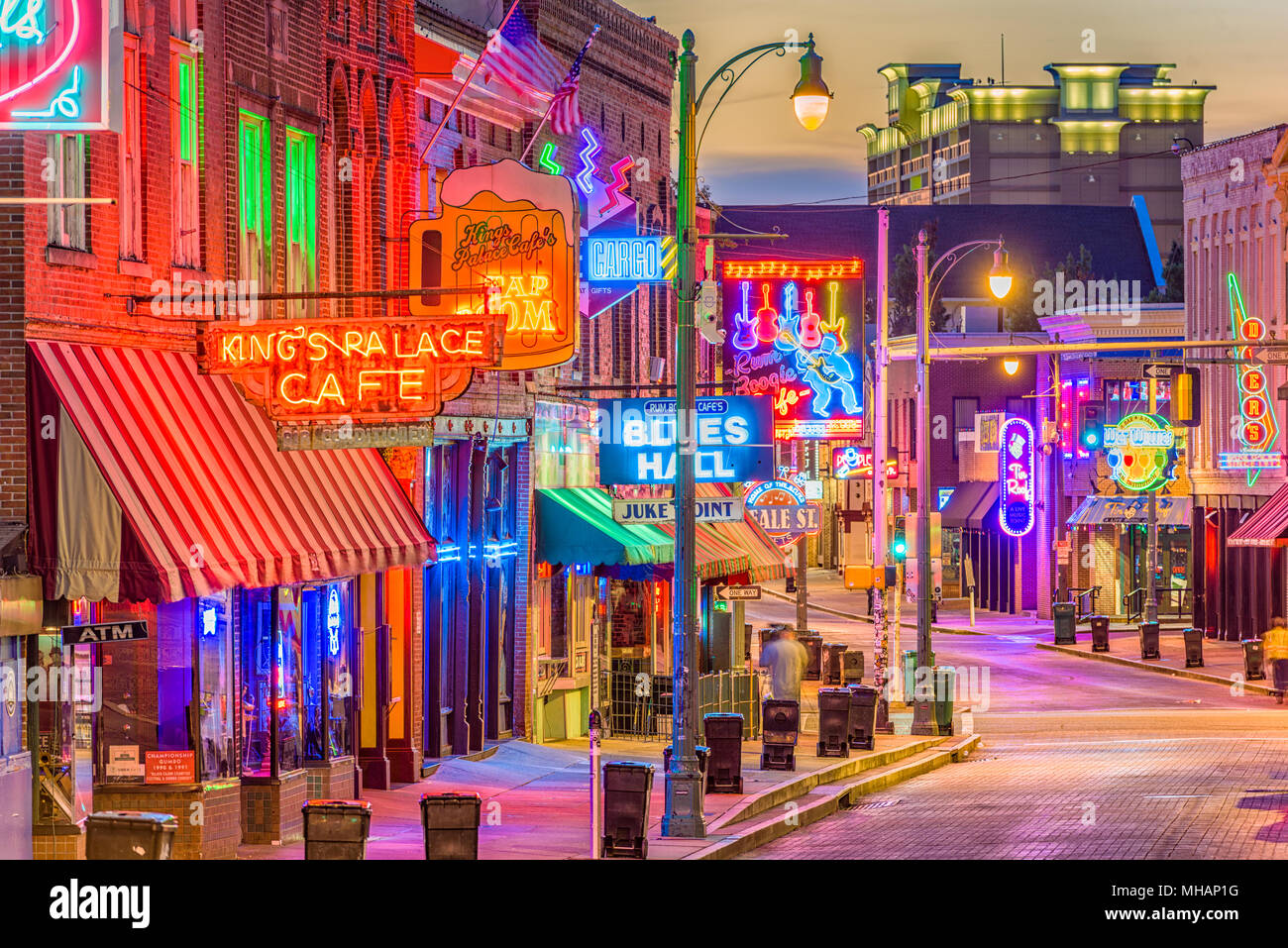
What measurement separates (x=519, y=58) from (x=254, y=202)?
20.2 ft

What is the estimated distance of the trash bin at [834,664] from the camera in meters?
39.8

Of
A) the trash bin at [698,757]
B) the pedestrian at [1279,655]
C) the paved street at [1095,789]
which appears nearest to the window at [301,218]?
the trash bin at [698,757]

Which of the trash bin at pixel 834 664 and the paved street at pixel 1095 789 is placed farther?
the trash bin at pixel 834 664

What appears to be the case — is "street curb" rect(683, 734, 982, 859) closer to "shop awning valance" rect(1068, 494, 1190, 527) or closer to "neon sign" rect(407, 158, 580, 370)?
"neon sign" rect(407, 158, 580, 370)

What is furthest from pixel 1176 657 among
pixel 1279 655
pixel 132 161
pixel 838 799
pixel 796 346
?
pixel 132 161

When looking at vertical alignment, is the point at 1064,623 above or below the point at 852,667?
below

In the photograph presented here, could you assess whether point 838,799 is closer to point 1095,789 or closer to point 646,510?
point 1095,789

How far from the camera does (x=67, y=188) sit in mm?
16609

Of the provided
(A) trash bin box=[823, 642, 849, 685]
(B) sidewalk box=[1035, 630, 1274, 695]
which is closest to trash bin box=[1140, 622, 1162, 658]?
(B) sidewalk box=[1035, 630, 1274, 695]

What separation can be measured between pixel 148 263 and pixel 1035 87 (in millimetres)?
135940

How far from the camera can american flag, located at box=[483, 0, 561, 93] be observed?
24797 millimetres

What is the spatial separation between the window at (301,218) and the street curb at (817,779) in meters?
7.38

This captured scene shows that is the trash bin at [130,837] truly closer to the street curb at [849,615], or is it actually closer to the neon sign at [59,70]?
the neon sign at [59,70]

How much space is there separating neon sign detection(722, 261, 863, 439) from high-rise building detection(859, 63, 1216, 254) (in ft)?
300
